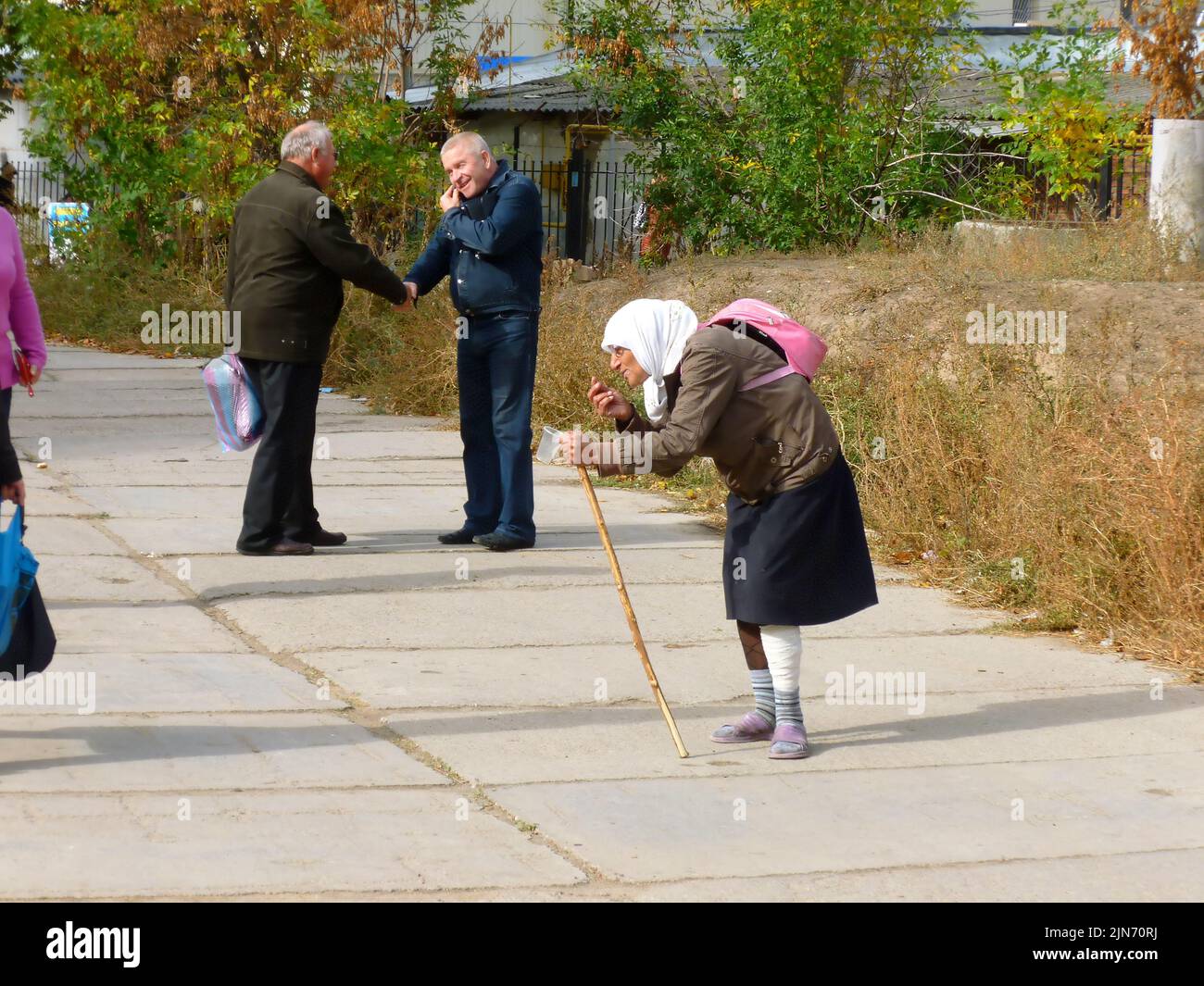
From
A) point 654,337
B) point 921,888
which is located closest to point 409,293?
point 654,337

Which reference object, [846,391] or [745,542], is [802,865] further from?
[846,391]

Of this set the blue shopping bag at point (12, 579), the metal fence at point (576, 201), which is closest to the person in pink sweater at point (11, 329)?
the blue shopping bag at point (12, 579)

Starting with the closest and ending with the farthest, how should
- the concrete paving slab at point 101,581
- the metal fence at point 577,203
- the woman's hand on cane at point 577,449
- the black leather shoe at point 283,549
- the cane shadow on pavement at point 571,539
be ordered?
the woman's hand on cane at point 577,449 → the concrete paving slab at point 101,581 → the black leather shoe at point 283,549 → the cane shadow on pavement at point 571,539 → the metal fence at point 577,203

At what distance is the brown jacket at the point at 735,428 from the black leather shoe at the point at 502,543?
121 inches

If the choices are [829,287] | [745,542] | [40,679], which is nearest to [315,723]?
[40,679]

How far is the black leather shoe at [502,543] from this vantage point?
851cm

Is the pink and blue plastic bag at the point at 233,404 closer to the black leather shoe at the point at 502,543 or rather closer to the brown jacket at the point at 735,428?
the black leather shoe at the point at 502,543

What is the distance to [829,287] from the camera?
12.0 metres

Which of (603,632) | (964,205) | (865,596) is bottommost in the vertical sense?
(603,632)

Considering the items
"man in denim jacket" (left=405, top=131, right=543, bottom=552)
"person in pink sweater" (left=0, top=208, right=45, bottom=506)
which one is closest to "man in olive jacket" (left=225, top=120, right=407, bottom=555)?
"man in denim jacket" (left=405, top=131, right=543, bottom=552)

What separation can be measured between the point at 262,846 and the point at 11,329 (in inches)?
98.5

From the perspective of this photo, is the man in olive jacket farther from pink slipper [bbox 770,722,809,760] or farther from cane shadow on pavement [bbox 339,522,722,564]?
pink slipper [bbox 770,722,809,760]
